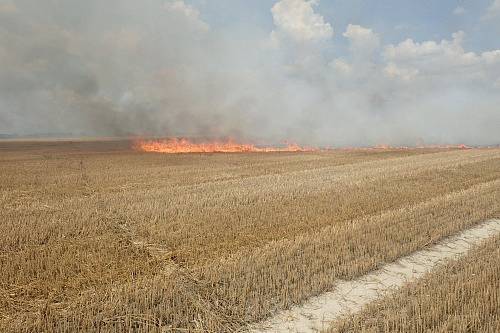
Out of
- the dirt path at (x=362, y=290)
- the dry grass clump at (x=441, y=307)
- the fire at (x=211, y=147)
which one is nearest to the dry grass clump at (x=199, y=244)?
the dirt path at (x=362, y=290)

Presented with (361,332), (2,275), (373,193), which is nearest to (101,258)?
(2,275)

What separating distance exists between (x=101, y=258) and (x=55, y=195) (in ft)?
34.6

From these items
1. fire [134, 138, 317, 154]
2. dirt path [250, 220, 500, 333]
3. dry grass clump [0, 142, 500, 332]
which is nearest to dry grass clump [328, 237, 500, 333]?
dirt path [250, 220, 500, 333]

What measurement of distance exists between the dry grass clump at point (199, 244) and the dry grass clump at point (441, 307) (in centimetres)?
121

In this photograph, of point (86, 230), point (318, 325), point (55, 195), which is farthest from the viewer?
point (55, 195)

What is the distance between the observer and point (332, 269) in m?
7.17

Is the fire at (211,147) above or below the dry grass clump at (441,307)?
above

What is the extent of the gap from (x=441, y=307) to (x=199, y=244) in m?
5.61

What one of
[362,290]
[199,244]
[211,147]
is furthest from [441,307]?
[211,147]

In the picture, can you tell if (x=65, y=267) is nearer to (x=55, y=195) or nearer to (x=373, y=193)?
(x=55, y=195)

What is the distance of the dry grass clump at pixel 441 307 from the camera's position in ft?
16.0

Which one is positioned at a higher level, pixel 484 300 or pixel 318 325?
pixel 484 300

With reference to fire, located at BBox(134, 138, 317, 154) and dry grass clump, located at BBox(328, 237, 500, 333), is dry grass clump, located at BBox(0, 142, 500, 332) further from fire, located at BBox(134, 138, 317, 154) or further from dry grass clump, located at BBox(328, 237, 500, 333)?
fire, located at BBox(134, 138, 317, 154)

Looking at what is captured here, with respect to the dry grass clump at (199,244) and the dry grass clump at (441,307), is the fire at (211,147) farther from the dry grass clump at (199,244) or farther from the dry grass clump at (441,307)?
the dry grass clump at (441,307)
